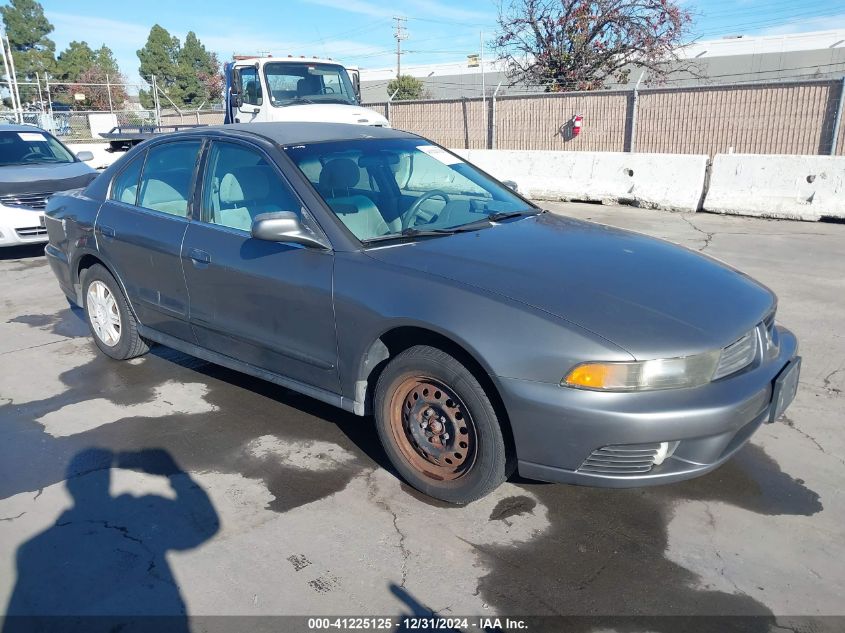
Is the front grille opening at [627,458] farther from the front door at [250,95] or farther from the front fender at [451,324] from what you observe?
the front door at [250,95]

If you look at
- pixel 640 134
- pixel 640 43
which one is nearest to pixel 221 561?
pixel 640 134

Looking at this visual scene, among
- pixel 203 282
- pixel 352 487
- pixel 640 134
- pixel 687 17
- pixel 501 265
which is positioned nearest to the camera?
pixel 501 265

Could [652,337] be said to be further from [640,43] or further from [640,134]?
[640,43]

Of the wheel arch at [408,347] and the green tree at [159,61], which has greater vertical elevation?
the green tree at [159,61]

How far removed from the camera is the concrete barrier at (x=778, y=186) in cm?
969

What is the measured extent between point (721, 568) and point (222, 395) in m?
3.18

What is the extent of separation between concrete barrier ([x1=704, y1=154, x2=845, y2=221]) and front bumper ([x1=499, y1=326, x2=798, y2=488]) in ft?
26.6

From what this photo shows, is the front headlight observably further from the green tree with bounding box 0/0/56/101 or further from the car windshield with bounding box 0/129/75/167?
the green tree with bounding box 0/0/56/101

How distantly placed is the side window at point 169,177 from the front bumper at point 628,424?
2.60 meters

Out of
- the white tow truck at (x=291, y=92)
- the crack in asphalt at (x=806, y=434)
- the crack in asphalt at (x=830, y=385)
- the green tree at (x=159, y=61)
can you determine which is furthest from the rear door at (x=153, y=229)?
the green tree at (x=159, y=61)

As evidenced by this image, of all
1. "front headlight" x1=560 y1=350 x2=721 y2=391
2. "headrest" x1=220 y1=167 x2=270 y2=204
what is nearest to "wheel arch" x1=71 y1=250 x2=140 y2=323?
"headrest" x1=220 y1=167 x2=270 y2=204

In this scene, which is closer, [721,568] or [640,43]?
[721,568]

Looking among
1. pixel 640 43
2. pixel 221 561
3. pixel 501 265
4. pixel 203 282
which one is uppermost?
pixel 640 43

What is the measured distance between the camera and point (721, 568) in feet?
9.36
